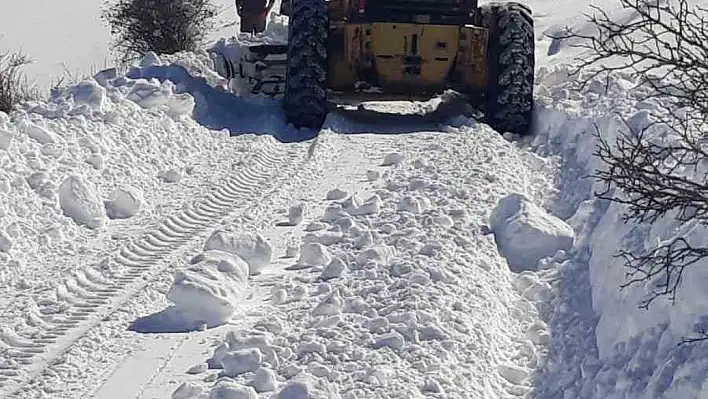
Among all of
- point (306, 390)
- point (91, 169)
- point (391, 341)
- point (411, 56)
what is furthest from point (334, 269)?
point (411, 56)

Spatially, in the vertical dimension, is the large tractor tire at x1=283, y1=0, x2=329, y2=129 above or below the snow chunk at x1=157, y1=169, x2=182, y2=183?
above

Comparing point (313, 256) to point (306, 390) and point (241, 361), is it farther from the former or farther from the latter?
point (306, 390)

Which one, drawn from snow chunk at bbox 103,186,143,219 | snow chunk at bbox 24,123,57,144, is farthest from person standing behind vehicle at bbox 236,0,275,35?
snow chunk at bbox 103,186,143,219

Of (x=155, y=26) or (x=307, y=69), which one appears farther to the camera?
(x=155, y=26)

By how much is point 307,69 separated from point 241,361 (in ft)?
23.4

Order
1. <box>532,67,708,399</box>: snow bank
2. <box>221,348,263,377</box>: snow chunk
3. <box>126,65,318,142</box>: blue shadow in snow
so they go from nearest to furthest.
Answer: <box>532,67,708,399</box>: snow bank, <box>221,348,263,377</box>: snow chunk, <box>126,65,318,142</box>: blue shadow in snow

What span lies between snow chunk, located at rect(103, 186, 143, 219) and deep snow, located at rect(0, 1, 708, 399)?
1.1 inches

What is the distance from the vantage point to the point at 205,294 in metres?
7.19

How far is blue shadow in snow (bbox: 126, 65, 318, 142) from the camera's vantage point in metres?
12.8

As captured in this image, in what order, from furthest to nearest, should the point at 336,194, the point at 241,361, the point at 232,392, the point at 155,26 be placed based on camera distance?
the point at 155,26, the point at 336,194, the point at 241,361, the point at 232,392

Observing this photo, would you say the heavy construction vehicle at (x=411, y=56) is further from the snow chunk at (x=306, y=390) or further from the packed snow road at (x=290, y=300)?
the snow chunk at (x=306, y=390)

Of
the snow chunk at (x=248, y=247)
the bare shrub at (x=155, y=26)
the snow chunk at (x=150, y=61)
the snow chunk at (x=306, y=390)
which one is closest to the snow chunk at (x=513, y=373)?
the snow chunk at (x=306, y=390)

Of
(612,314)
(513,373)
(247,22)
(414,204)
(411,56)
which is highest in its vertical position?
(411,56)

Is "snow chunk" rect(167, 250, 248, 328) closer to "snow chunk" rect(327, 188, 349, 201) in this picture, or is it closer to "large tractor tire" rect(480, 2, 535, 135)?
"snow chunk" rect(327, 188, 349, 201)
